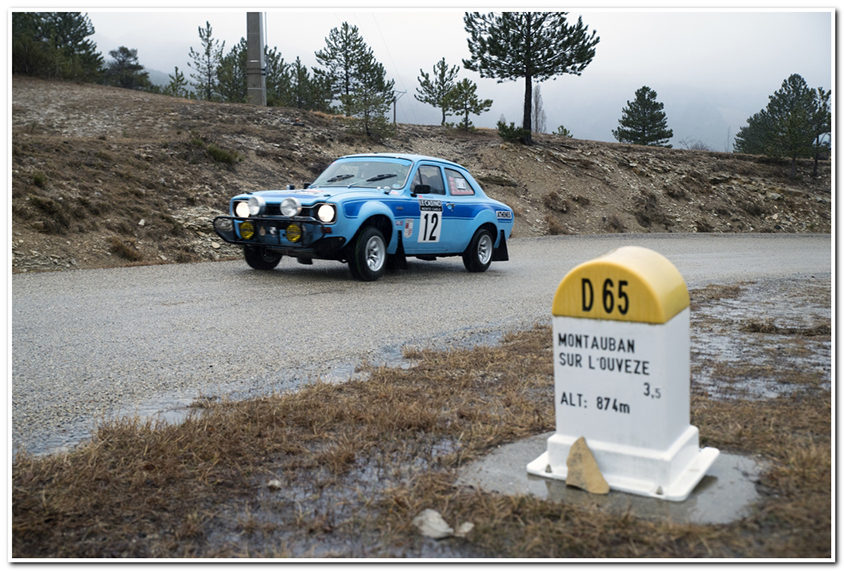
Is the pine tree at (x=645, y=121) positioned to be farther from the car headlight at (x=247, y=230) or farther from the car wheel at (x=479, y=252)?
the car headlight at (x=247, y=230)

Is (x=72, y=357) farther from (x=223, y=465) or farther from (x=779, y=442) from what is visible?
(x=779, y=442)

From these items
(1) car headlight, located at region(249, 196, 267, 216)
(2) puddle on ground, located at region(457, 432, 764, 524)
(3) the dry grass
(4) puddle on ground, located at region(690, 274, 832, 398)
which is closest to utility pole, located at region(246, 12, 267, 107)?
(1) car headlight, located at region(249, 196, 267, 216)

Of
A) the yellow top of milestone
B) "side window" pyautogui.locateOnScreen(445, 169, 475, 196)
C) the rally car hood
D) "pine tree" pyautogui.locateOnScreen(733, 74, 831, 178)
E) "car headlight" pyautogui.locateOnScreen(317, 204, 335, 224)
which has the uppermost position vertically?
"pine tree" pyautogui.locateOnScreen(733, 74, 831, 178)

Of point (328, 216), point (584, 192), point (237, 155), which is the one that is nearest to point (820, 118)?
point (584, 192)

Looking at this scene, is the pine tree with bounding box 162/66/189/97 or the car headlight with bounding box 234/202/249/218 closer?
the car headlight with bounding box 234/202/249/218

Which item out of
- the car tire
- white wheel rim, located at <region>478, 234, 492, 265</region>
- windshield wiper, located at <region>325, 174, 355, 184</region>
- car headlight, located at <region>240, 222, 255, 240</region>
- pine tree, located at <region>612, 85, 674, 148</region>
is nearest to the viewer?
car headlight, located at <region>240, 222, 255, 240</region>

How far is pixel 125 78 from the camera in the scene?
1907 inches

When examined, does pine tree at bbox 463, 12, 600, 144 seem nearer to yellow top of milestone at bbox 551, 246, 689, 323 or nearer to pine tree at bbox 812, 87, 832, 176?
pine tree at bbox 812, 87, 832, 176

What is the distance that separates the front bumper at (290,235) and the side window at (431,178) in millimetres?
1917

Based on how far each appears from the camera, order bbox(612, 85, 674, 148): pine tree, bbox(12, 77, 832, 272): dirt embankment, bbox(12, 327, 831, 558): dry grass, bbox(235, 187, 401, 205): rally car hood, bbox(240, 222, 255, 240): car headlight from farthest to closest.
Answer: bbox(612, 85, 674, 148): pine tree < bbox(12, 77, 832, 272): dirt embankment < bbox(240, 222, 255, 240): car headlight < bbox(235, 187, 401, 205): rally car hood < bbox(12, 327, 831, 558): dry grass

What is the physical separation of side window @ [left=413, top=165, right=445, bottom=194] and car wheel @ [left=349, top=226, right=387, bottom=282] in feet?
3.88

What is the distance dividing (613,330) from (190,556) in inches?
70.4

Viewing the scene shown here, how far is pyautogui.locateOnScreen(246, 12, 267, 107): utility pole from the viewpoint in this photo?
107 ft

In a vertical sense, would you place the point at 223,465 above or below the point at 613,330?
below
